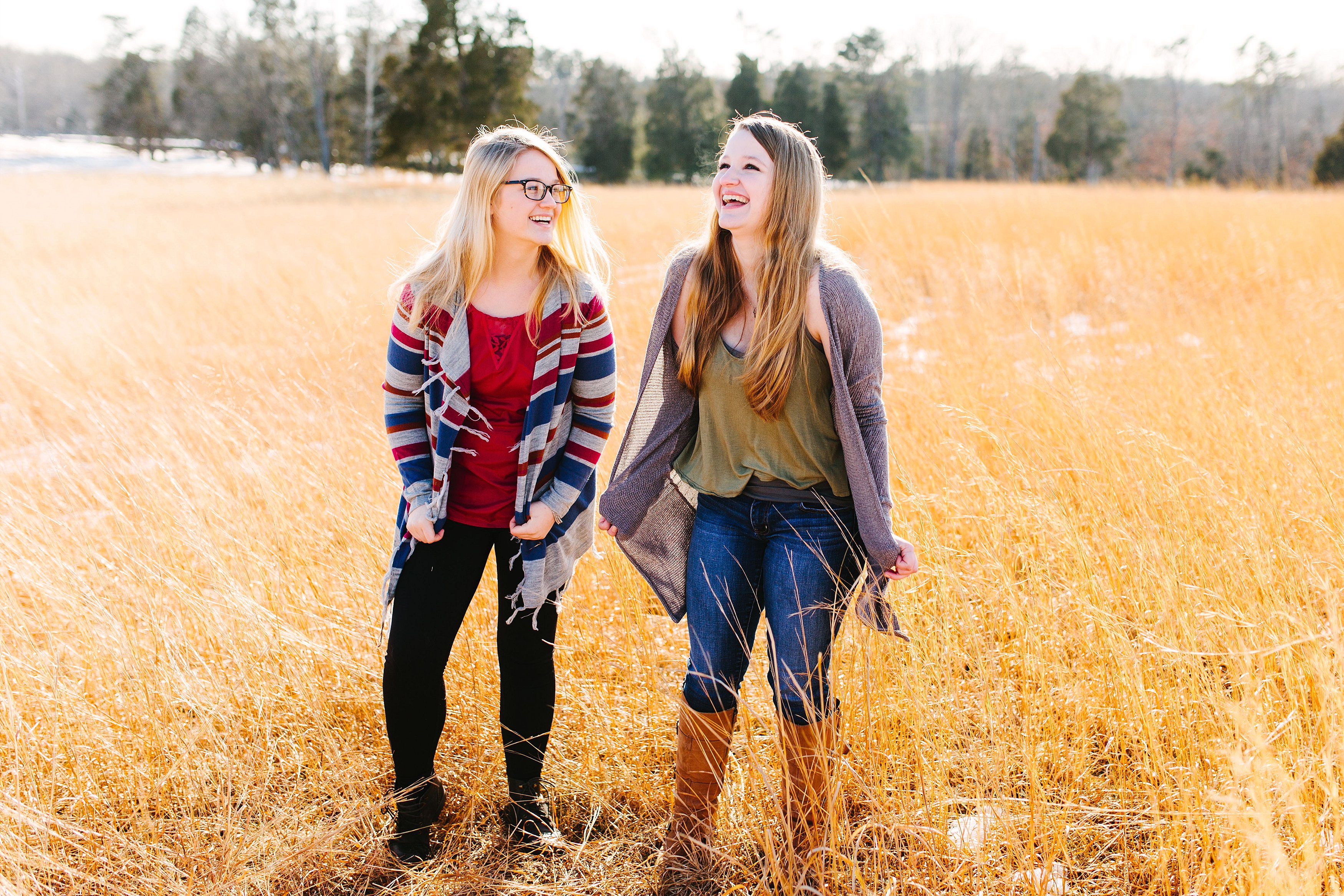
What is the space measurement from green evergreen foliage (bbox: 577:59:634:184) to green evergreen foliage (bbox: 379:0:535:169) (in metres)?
2.54

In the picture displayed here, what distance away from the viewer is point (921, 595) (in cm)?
270

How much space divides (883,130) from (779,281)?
39383 millimetres

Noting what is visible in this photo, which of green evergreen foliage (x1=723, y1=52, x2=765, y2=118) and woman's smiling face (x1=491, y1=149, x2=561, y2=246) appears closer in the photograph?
woman's smiling face (x1=491, y1=149, x2=561, y2=246)

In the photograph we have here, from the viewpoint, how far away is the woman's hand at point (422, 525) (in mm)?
1939

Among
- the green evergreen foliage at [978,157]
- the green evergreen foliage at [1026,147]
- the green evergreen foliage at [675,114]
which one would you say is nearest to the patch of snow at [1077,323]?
the green evergreen foliage at [675,114]

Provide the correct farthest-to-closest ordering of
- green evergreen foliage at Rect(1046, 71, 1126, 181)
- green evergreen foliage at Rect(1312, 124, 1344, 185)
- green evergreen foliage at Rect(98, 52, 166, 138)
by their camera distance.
→ green evergreen foliage at Rect(98, 52, 166, 138)
green evergreen foliage at Rect(1046, 71, 1126, 181)
green evergreen foliage at Rect(1312, 124, 1344, 185)

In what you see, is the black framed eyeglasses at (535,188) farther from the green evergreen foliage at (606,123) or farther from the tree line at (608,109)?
the green evergreen foliage at (606,123)

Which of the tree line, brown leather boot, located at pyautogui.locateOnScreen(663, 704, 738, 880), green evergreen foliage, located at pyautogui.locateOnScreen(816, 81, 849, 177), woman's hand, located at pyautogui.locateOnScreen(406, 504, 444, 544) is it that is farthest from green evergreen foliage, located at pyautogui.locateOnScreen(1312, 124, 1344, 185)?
woman's hand, located at pyautogui.locateOnScreen(406, 504, 444, 544)

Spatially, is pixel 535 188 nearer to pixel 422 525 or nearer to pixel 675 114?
pixel 422 525

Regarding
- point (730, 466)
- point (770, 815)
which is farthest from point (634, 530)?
point (770, 815)

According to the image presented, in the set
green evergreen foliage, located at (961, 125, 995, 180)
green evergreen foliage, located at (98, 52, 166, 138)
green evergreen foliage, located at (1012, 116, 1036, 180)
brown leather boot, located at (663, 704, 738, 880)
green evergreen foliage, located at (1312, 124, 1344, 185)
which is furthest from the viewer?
green evergreen foliage, located at (98, 52, 166, 138)

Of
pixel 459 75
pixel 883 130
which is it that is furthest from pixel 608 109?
pixel 883 130

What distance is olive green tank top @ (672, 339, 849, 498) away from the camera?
1878mm

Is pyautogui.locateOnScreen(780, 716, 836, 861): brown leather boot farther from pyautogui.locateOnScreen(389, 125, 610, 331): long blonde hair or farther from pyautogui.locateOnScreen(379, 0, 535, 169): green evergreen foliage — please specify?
pyautogui.locateOnScreen(379, 0, 535, 169): green evergreen foliage
